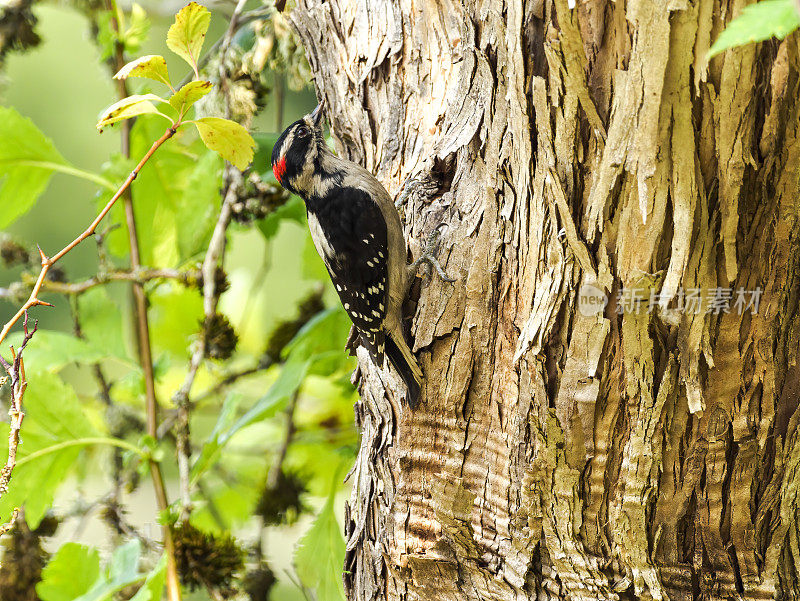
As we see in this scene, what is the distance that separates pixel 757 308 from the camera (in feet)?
3.02

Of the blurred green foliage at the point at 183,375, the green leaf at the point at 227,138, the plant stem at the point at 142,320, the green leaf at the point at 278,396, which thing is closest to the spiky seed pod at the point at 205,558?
the blurred green foliage at the point at 183,375

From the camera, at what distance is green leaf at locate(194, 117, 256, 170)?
108 cm

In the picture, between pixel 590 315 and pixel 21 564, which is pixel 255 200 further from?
pixel 21 564

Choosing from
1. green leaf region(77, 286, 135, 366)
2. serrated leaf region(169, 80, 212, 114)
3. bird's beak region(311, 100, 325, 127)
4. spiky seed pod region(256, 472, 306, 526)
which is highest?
bird's beak region(311, 100, 325, 127)

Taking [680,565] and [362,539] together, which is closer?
[680,565]

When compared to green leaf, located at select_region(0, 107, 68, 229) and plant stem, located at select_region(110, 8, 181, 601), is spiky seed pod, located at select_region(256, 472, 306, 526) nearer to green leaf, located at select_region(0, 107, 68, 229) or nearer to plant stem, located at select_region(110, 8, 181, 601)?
plant stem, located at select_region(110, 8, 181, 601)

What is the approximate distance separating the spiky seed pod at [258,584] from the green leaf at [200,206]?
89cm

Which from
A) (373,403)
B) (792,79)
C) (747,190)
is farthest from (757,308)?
(373,403)

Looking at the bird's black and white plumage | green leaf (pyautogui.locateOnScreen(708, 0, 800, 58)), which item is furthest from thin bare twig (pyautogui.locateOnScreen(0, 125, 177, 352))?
green leaf (pyautogui.locateOnScreen(708, 0, 800, 58))

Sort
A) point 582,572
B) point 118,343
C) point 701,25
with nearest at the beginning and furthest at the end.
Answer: point 701,25, point 582,572, point 118,343

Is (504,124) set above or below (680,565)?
above

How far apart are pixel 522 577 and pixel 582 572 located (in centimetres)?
9

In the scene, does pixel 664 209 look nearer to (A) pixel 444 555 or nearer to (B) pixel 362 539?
(A) pixel 444 555

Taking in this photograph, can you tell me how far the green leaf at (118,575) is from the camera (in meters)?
1.47
